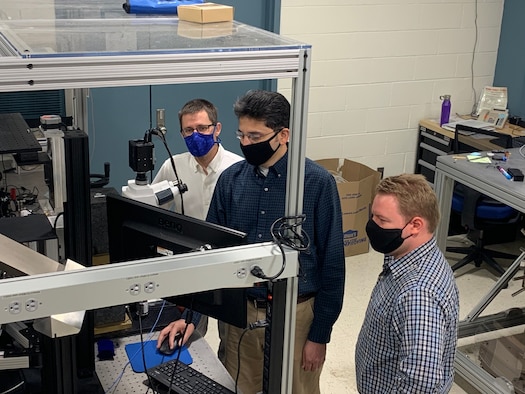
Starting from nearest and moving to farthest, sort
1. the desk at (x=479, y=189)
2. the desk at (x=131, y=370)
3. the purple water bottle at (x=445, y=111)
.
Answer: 1. the desk at (x=131, y=370)
2. the desk at (x=479, y=189)
3. the purple water bottle at (x=445, y=111)

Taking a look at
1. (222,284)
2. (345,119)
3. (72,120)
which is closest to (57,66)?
(222,284)

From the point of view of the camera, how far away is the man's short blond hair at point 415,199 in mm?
2264

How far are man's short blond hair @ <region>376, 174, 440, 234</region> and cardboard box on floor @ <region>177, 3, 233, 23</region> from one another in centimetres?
79

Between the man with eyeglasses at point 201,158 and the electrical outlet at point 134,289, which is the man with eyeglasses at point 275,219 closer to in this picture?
the man with eyeglasses at point 201,158

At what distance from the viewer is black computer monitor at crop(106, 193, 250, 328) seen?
1937 mm

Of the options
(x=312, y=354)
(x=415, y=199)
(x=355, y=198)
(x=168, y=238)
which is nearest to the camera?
(x=168, y=238)

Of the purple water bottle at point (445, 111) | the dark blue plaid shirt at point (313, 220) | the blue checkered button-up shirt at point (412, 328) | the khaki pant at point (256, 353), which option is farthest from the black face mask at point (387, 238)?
the purple water bottle at point (445, 111)

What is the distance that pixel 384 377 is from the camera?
7.55 feet

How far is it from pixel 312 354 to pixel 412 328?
559mm

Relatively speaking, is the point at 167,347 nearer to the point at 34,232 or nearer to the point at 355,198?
the point at 34,232

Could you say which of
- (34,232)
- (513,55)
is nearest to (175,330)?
(34,232)

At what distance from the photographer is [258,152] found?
2389mm

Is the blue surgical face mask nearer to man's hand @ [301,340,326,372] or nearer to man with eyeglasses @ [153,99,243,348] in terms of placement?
man with eyeglasses @ [153,99,243,348]

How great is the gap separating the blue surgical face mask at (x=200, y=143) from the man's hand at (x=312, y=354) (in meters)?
1.05
